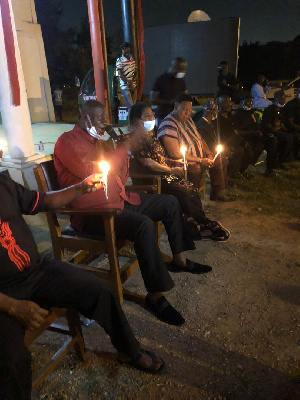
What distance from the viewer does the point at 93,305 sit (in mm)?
2074

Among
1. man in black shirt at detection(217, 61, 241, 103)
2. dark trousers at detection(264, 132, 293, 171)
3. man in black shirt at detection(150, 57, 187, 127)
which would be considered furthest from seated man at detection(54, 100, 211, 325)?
man in black shirt at detection(217, 61, 241, 103)

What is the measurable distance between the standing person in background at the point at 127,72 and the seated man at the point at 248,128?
213 cm

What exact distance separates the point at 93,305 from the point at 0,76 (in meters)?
3.78

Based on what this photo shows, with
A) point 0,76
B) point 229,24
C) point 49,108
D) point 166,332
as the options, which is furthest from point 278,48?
point 166,332

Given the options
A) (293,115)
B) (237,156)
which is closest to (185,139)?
(237,156)

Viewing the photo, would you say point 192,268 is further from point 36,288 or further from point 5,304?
point 5,304

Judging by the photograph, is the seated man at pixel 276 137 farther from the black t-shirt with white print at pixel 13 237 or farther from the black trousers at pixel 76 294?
the black t-shirt with white print at pixel 13 237

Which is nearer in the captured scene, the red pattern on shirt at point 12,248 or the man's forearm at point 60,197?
the red pattern on shirt at point 12,248

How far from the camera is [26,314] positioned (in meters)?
1.78

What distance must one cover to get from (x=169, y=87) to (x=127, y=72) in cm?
120

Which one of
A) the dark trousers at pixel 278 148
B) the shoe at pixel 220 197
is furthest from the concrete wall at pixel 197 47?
the shoe at pixel 220 197

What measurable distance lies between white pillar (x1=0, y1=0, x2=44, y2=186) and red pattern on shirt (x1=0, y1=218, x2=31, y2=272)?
313cm

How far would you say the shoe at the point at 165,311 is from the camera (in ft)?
8.90

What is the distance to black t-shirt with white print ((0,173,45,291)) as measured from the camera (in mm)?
1960
